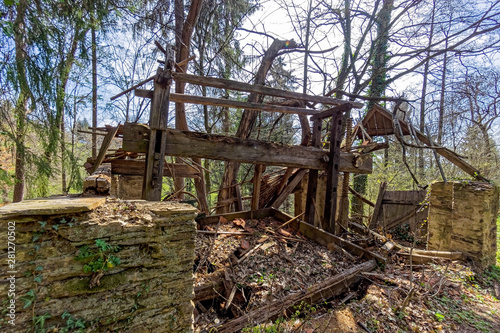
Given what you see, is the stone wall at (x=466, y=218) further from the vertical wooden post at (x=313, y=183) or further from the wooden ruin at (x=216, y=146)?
the vertical wooden post at (x=313, y=183)

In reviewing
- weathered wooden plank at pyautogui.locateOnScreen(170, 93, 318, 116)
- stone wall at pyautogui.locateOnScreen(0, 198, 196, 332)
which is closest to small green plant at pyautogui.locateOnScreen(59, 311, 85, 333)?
stone wall at pyautogui.locateOnScreen(0, 198, 196, 332)

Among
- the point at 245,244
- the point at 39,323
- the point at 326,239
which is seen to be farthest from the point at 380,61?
the point at 39,323

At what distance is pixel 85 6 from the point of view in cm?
433

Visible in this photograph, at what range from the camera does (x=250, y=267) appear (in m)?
3.09

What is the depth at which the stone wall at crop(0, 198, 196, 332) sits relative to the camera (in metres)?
1.31

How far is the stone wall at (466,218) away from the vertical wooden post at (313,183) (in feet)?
8.83

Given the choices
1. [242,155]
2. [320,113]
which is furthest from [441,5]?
[242,155]

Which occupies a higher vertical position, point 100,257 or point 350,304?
point 100,257

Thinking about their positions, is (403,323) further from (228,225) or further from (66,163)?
(66,163)

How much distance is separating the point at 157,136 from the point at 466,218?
19.5 feet

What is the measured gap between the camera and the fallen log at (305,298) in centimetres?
221

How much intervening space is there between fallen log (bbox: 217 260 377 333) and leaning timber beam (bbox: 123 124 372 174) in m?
1.82

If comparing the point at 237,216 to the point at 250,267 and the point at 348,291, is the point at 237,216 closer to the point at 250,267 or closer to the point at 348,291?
the point at 250,267

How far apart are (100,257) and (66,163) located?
18.3 ft
